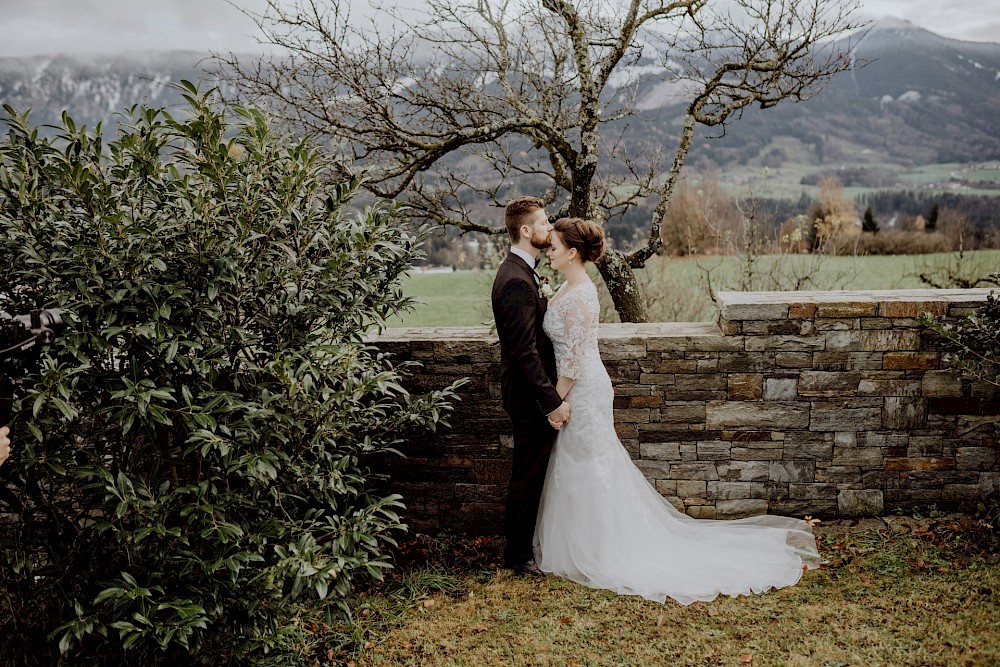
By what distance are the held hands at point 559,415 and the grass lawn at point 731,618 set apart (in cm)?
87

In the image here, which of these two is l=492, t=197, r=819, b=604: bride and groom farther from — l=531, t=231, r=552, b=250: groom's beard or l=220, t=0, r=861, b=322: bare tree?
l=220, t=0, r=861, b=322: bare tree

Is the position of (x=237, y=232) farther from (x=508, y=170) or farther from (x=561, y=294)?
(x=508, y=170)

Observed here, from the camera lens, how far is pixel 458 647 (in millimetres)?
3281

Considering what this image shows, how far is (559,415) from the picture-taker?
3.65 metres

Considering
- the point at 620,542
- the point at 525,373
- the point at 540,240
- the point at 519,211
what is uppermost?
the point at 519,211

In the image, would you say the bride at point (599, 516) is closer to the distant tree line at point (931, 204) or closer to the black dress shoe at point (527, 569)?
the black dress shoe at point (527, 569)

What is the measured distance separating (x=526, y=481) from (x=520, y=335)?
0.88 metres

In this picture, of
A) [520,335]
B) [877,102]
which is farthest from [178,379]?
[877,102]

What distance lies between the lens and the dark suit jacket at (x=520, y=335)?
3.53 meters

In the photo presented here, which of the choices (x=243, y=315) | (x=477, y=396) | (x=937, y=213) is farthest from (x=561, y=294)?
(x=937, y=213)

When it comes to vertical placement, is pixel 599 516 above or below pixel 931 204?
below

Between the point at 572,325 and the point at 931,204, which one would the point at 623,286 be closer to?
the point at 572,325

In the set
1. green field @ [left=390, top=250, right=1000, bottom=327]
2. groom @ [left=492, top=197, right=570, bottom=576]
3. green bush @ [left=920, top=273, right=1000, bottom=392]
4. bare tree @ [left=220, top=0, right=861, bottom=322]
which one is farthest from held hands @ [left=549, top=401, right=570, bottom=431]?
green field @ [left=390, top=250, right=1000, bottom=327]

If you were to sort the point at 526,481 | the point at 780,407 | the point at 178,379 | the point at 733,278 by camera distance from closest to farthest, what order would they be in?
1. the point at 178,379
2. the point at 526,481
3. the point at 780,407
4. the point at 733,278
